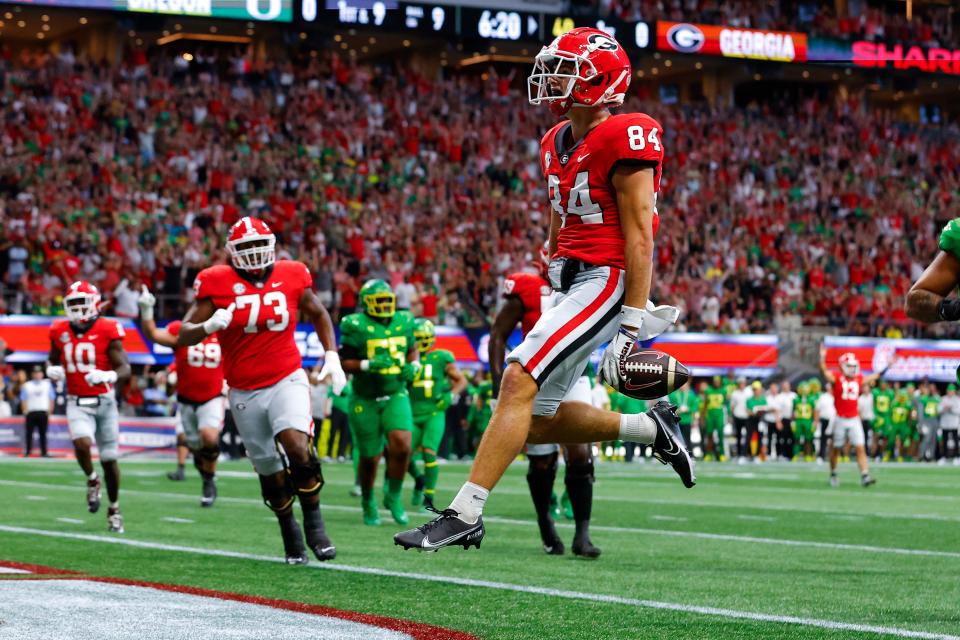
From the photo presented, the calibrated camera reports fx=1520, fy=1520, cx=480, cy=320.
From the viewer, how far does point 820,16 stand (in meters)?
43.1

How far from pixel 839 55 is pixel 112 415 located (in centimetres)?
3329

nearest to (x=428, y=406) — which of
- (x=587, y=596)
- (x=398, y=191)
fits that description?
(x=587, y=596)

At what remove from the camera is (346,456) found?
26406mm

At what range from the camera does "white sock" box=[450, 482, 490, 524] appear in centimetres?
553

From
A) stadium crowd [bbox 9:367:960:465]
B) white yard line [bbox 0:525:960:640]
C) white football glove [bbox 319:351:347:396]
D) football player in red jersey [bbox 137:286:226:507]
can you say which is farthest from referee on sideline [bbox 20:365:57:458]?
white football glove [bbox 319:351:347:396]

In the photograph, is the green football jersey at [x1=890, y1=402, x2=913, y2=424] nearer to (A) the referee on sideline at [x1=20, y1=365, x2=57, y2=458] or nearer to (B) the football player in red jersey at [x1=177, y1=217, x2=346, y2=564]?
(A) the referee on sideline at [x1=20, y1=365, x2=57, y2=458]

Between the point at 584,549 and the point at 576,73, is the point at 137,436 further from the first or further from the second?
the point at 576,73

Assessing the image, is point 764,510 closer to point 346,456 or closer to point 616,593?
point 616,593

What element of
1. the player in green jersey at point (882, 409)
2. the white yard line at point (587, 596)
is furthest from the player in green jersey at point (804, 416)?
the white yard line at point (587, 596)

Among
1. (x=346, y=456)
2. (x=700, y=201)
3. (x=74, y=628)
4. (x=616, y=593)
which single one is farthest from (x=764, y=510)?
(x=700, y=201)

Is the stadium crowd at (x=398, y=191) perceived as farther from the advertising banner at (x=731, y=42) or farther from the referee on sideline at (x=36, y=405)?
the advertising banner at (x=731, y=42)

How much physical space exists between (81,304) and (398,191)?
19.9 meters

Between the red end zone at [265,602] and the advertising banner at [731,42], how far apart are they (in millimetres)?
32222

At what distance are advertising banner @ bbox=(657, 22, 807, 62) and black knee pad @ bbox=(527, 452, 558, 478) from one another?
97.4 ft
